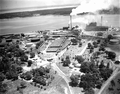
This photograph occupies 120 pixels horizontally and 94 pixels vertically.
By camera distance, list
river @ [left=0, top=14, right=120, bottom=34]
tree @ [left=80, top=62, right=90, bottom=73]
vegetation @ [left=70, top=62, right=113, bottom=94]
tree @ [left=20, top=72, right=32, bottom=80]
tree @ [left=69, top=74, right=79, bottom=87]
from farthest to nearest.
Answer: river @ [left=0, top=14, right=120, bottom=34] → tree @ [left=80, top=62, right=90, bottom=73] → tree @ [left=20, top=72, right=32, bottom=80] → tree @ [left=69, top=74, right=79, bottom=87] → vegetation @ [left=70, top=62, right=113, bottom=94]

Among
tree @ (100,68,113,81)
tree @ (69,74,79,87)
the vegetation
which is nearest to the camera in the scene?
the vegetation

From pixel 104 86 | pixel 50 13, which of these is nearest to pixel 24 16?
pixel 50 13

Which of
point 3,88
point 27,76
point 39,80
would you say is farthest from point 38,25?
point 3,88

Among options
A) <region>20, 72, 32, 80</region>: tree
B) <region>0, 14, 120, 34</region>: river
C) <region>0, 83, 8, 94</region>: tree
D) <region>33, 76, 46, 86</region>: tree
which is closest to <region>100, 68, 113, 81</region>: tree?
<region>33, 76, 46, 86</region>: tree

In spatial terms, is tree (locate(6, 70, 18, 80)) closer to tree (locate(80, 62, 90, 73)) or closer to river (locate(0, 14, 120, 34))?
tree (locate(80, 62, 90, 73))

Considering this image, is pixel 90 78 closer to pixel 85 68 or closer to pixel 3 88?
pixel 85 68

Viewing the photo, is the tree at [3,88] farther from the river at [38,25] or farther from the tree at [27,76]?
the river at [38,25]

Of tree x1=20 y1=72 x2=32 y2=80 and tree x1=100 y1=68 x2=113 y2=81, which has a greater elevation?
tree x1=100 y1=68 x2=113 y2=81

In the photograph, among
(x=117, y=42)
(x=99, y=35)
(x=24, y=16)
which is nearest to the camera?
(x=117, y=42)

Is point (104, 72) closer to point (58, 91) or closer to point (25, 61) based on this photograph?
point (58, 91)

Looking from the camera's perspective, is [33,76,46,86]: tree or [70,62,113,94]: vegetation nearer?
[70,62,113,94]: vegetation

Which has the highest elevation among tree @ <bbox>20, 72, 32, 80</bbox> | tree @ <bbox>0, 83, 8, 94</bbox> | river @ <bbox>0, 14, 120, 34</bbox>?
river @ <bbox>0, 14, 120, 34</bbox>
